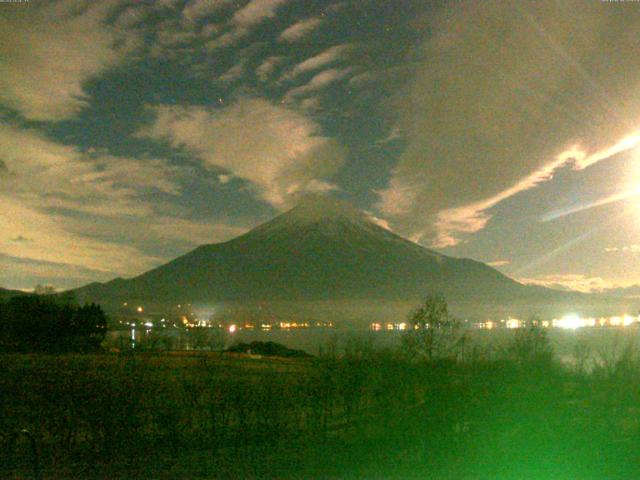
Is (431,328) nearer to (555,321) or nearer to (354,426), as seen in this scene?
(354,426)

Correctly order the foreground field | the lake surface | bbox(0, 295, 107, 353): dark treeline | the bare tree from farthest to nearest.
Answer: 1. bbox(0, 295, 107, 353): dark treeline
2. the bare tree
3. the lake surface
4. the foreground field

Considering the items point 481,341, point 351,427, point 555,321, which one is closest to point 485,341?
point 481,341

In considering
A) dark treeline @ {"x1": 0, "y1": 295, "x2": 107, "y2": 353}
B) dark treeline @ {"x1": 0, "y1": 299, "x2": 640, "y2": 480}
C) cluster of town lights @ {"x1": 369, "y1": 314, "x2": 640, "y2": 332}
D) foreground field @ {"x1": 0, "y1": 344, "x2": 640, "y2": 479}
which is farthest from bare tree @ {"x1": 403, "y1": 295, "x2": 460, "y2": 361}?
dark treeline @ {"x1": 0, "y1": 295, "x2": 107, "y2": 353}

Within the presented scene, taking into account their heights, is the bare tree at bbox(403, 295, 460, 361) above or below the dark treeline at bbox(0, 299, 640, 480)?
above

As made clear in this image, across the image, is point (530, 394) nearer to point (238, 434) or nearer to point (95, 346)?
point (238, 434)

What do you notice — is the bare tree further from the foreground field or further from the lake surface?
the foreground field

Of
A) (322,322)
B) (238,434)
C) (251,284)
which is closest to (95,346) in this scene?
(238,434)

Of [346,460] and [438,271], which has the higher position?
[438,271]
